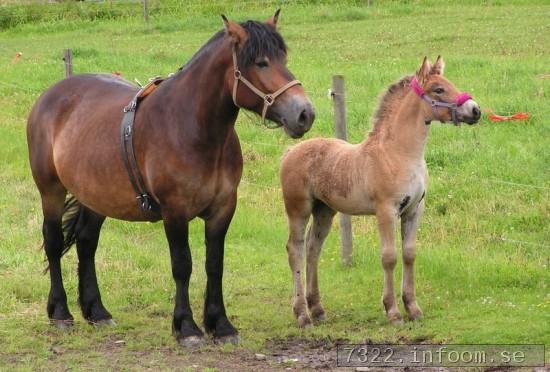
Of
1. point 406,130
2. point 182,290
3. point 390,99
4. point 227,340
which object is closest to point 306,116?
point 406,130

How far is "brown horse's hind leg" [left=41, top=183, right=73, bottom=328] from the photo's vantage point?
784 cm

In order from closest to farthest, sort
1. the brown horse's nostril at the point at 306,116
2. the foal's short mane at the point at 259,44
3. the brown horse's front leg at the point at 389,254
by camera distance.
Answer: the brown horse's nostril at the point at 306,116 < the foal's short mane at the point at 259,44 < the brown horse's front leg at the point at 389,254

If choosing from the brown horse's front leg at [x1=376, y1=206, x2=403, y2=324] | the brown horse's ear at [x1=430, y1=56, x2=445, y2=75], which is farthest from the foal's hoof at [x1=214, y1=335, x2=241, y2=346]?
the brown horse's ear at [x1=430, y1=56, x2=445, y2=75]

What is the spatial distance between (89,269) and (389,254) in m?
2.49

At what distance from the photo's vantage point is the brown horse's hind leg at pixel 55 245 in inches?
309

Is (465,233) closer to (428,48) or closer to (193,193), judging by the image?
(193,193)

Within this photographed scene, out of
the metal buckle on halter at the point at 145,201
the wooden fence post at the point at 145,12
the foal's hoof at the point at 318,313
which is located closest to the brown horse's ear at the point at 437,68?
the foal's hoof at the point at 318,313

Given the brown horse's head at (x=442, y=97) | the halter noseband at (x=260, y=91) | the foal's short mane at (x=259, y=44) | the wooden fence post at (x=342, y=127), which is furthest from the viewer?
the wooden fence post at (x=342, y=127)

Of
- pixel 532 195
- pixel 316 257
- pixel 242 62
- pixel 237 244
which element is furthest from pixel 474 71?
pixel 242 62

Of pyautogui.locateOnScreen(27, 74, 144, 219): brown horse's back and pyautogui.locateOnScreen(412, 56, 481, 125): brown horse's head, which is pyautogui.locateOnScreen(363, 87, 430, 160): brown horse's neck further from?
pyautogui.locateOnScreen(27, 74, 144, 219): brown horse's back

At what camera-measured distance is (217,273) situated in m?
7.12

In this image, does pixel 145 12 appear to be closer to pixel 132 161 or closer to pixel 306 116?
pixel 132 161

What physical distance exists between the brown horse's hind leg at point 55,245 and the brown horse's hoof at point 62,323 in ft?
0.05

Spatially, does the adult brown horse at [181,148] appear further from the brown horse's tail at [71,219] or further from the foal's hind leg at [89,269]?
the brown horse's tail at [71,219]
